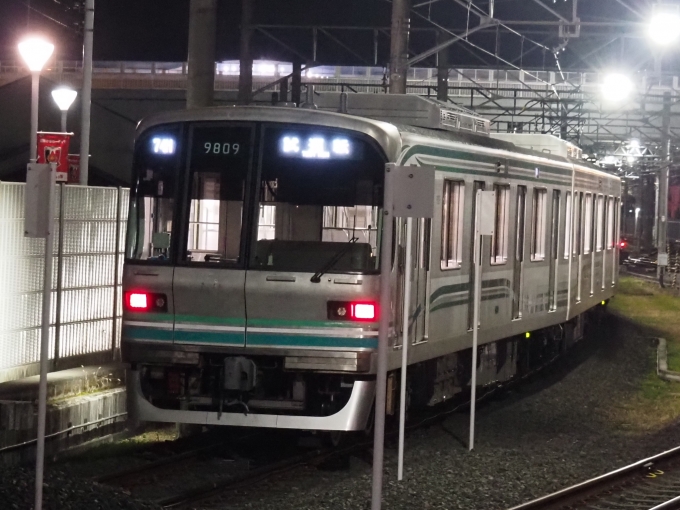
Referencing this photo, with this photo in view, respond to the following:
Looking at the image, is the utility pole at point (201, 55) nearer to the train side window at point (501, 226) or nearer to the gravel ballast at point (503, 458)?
the train side window at point (501, 226)

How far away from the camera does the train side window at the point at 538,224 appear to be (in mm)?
14740

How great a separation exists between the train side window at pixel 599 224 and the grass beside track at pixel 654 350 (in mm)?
1943

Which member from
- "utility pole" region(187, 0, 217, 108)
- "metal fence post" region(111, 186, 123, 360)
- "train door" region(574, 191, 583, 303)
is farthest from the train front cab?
"train door" region(574, 191, 583, 303)

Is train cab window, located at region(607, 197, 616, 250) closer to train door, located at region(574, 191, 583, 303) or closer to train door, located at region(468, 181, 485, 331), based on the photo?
train door, located at region(574, 191, 583, 303)

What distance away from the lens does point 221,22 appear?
84.7 ft

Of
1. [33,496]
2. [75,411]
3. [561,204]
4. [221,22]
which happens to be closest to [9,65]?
[221,22]

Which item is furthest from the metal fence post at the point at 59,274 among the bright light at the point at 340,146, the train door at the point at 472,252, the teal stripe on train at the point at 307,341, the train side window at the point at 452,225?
the train door at the point at 472,252

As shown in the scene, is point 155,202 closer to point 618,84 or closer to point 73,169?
point 73,169

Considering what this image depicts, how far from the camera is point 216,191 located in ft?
32.9

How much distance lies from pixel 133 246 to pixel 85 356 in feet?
9.80

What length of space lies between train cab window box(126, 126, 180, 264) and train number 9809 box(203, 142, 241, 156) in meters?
0.26

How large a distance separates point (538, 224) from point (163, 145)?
20.0ft

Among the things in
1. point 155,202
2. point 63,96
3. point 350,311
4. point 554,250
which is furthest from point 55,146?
point 350,311

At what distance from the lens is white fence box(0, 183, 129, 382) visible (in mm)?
11414
